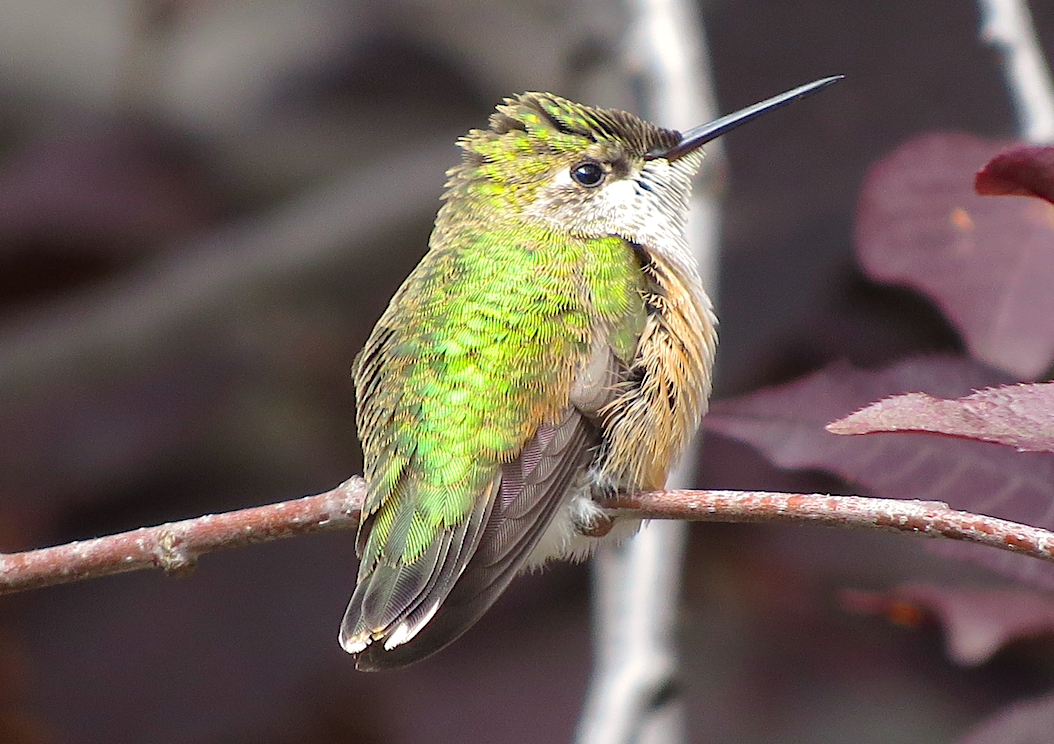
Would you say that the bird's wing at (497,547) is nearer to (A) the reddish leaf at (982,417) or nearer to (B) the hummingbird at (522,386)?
(B) the hummingbird at (522,386)

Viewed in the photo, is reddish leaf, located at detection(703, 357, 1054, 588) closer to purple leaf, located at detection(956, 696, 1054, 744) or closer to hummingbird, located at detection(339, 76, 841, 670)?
purple leaf, located at detection(956, 696, 1054, 744)

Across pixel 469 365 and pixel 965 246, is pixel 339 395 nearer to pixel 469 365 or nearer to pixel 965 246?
pixel 469 365

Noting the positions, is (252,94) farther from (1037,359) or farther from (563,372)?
(1037,359)

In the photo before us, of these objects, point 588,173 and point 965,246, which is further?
point 588,173

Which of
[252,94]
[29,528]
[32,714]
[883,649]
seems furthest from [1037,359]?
[252,94]

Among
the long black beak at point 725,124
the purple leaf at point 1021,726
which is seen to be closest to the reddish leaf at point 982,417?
the purple leaf at point 1021,726

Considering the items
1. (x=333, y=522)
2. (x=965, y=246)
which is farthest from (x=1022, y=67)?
(x=333, y=522)

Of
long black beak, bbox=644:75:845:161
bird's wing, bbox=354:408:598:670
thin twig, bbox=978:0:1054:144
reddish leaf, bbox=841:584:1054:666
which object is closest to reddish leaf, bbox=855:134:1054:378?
thin twig, bbox=978:0:1054:144
